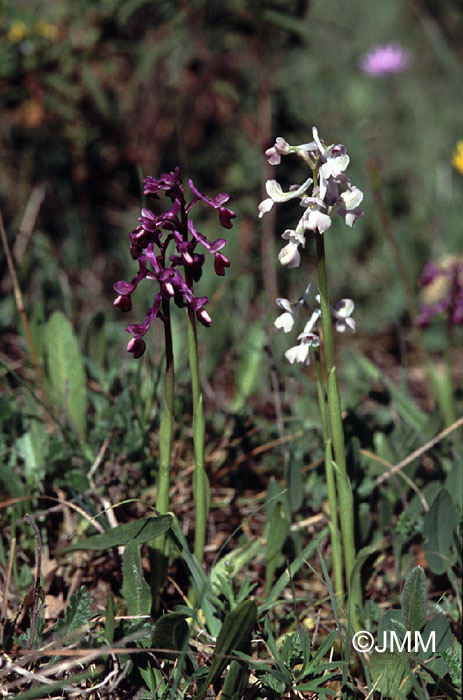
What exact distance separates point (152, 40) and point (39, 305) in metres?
2.45

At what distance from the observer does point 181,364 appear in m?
2.72

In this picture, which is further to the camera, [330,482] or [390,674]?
[330,482]

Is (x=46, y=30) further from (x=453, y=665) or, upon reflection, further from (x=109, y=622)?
(x=453, y=665)

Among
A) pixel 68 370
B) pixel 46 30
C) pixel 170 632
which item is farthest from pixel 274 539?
pixel 46 30

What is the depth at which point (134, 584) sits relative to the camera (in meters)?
1.57

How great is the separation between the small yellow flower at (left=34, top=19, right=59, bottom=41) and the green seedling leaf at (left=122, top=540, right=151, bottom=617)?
9.69 feet

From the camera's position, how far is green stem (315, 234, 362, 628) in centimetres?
149

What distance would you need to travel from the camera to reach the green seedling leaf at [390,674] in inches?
58.9

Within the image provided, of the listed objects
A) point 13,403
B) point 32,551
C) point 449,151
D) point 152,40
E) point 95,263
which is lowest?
point 32,551

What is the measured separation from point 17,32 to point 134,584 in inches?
116

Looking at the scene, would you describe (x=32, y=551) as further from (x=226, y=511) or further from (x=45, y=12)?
(x=45, y=12)

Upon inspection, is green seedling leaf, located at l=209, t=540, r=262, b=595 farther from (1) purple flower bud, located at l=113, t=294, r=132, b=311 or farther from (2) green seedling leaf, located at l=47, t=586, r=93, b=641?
(1) purple flower bud, located at l=113, t=294, r=132, b=311

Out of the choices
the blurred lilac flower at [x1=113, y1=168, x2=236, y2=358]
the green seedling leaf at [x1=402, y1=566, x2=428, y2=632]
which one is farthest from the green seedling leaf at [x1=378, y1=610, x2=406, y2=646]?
the blurred lilac flower at [x1=113, y1=168, x2=236, y2=358]

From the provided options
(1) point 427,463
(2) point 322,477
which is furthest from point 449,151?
(2) point 322,477
